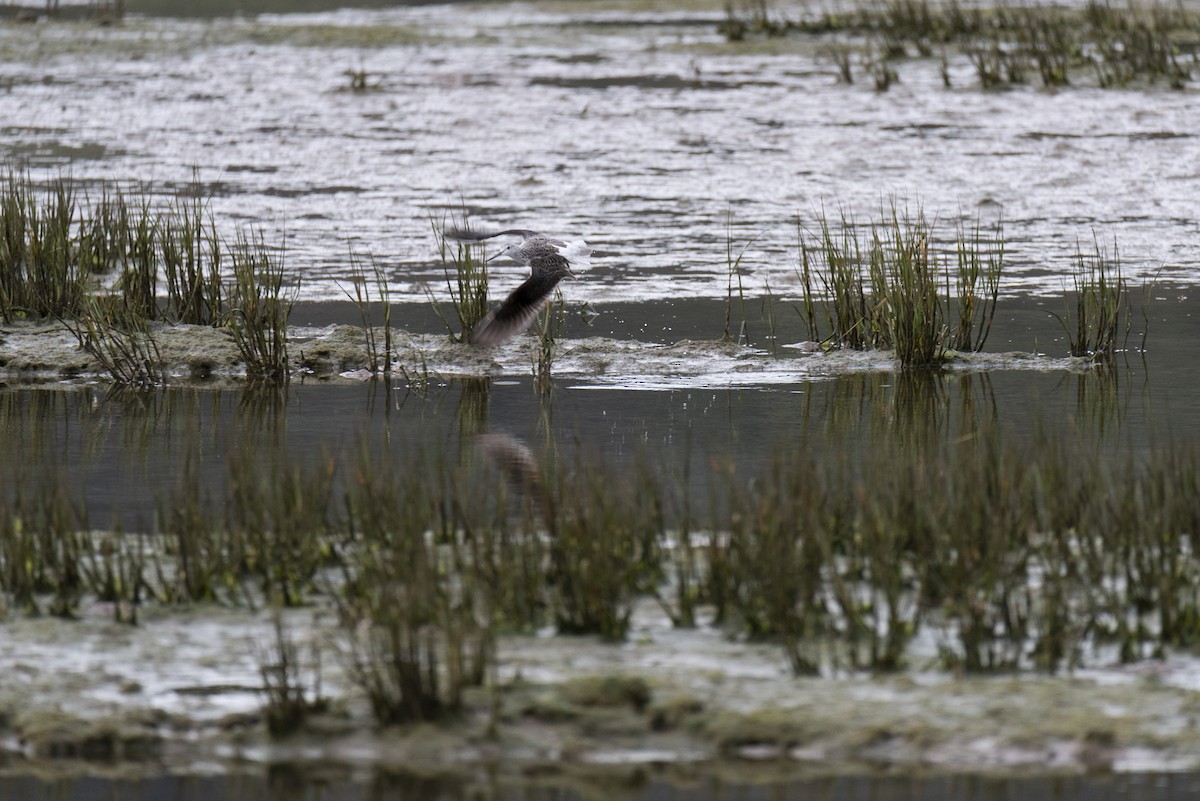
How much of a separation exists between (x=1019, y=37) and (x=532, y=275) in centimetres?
1307

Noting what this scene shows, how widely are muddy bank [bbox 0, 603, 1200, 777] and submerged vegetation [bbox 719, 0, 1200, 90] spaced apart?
13.8 m

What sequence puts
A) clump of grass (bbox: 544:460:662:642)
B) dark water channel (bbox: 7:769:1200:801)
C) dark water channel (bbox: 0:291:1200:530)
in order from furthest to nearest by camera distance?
dark water channel (bbox: 0:291:1200:530), clump of grass (bbox: 544:460:662:642), dark water channel (bbox: 7:769:1200:801)

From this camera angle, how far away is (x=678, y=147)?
50.9 feet

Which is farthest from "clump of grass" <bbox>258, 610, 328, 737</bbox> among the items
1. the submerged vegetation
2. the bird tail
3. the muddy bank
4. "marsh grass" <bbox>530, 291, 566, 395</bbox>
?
the submerged vegetation

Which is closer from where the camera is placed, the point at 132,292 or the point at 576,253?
the point at 576,253

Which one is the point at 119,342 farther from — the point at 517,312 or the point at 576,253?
the point at 576,253

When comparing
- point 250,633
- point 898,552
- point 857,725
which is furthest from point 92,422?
point 857,725

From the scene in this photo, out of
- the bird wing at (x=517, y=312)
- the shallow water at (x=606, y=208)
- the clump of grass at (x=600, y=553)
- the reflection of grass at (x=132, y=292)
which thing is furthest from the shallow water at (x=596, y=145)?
the clump of grass at (x=600, y=553)

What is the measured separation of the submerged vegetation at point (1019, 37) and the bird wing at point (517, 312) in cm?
1051

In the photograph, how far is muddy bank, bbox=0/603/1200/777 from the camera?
4.05 meters

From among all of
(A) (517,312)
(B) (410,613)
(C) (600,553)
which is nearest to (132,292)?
(A) (517,312)

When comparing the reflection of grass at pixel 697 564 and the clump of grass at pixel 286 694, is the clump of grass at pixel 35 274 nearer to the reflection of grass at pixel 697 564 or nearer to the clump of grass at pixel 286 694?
the reflection of grass at pixel 697 564

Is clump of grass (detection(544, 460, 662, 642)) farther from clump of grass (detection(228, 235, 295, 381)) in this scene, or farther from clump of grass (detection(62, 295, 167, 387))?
clump of grass (detection(62, 295, 167, 387))

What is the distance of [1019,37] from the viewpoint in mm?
19375
